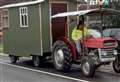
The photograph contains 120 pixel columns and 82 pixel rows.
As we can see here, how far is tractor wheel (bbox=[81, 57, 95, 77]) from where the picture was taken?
15.4 m

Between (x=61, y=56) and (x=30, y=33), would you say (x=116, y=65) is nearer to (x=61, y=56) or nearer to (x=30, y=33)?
(x=61, y=56)

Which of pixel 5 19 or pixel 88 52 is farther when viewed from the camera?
pixel 5 19

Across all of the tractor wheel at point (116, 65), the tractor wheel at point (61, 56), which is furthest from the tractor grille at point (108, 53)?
the tractor wheel at point (61, 56)

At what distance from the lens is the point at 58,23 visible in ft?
65.8

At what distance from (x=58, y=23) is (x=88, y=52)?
13.3 ft

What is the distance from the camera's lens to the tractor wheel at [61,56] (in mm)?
17172

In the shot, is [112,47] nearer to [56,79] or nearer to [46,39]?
[56,79]

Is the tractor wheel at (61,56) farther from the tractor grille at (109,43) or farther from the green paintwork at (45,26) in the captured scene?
the tractor grille at (109,43)

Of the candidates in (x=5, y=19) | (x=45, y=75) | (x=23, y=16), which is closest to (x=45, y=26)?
(x=23, y=16)

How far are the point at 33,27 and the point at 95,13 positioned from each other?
3.97m

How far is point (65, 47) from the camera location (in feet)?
56.8

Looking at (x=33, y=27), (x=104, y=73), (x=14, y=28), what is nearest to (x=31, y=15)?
(x=33, y=27)

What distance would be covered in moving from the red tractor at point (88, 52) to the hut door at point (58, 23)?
1.64 m

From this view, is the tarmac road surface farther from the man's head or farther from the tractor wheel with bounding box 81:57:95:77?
the man's head
